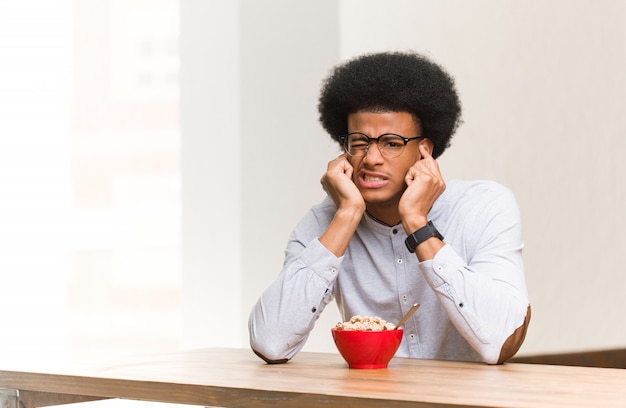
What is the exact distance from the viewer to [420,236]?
190 cm

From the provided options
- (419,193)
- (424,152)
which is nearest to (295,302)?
(419,193)

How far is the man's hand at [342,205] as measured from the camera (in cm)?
198

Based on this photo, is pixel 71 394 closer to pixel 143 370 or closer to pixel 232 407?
pixel 143 370

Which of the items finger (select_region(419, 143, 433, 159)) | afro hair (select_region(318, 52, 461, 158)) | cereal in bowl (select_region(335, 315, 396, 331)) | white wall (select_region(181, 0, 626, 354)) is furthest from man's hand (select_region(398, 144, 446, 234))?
white wall (select_region(181, 0, 626, 354))

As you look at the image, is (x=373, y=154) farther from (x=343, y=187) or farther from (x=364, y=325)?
(x=364, y=325)

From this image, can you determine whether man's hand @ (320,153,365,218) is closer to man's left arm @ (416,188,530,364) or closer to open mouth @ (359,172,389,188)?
open mouth @ (359,172,389,188)

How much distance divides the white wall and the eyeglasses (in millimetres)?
1693

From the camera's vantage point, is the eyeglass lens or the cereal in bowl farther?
the eyeglass lens

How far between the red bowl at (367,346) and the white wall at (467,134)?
207cm

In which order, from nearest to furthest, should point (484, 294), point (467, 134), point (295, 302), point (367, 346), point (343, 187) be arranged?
point (367, 346) < point (484, 294) < point (295, 302) < point (343, 187) < point (467, 134)

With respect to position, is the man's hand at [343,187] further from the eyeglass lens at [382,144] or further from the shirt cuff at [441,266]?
the shirt cuff at [441,266]

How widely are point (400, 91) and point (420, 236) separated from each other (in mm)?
394

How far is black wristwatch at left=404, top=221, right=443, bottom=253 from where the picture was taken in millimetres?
1900

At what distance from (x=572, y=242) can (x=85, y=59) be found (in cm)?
218
